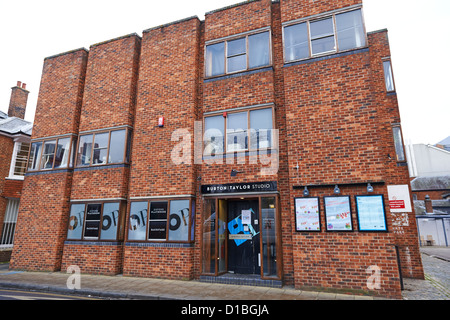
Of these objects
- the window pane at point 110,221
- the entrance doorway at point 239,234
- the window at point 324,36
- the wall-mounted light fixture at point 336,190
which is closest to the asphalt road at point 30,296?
the window pane at point 110,221

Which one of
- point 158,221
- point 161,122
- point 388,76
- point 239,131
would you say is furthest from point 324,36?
point 158,221

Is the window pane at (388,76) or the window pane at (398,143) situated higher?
the window pane at (388,76)

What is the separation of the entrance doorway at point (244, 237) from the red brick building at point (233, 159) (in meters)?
0.05

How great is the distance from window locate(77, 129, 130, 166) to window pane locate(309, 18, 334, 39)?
7.66m

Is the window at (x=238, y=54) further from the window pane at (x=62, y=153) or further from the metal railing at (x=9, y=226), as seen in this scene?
the metal railing at (x=9, y=226)

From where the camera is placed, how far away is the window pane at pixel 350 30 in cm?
813

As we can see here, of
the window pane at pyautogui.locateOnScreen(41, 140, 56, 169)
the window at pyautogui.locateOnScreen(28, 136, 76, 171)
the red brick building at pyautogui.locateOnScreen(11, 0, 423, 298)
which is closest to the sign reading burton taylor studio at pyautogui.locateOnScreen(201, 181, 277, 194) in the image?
the red brick building at pyautogui.locateOnScreen(11, 0, 423, 298)

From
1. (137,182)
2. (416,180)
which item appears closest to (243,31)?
(137,182)

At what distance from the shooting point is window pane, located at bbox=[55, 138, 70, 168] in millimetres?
11516

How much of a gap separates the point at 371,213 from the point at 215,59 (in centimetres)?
735

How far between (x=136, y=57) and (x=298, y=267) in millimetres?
10221

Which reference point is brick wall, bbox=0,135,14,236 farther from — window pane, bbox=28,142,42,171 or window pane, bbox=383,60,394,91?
window pane, bbox=383,60,394,91

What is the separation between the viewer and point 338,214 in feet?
23.6

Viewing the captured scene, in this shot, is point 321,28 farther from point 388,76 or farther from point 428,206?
point 428,206
